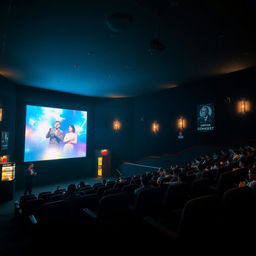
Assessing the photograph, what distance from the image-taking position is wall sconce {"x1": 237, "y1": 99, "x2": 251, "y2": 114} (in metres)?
8.35

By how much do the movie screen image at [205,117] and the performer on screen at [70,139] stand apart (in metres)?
7.66

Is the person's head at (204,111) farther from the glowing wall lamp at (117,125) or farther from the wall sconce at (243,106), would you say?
the glowing wall lamp at (117,125)

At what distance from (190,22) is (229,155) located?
597cm

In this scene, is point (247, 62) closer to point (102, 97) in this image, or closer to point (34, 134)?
point (102, 97)

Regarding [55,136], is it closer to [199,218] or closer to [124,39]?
[124,39]

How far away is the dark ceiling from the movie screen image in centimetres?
178

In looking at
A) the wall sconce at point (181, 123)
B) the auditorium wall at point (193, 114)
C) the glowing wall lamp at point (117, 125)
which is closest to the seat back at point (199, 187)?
the auditorium wall at point (193, 114)

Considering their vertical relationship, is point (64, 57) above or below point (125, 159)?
above

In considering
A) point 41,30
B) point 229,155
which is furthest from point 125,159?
point 41,30

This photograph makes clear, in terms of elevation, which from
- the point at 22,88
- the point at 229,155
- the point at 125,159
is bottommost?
the point at 125,159

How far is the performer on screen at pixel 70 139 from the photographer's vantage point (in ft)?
40.5

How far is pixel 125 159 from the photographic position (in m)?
14.0

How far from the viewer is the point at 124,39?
554cm

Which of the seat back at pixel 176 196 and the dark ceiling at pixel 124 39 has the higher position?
the dark ceiling at pixel 124 39
